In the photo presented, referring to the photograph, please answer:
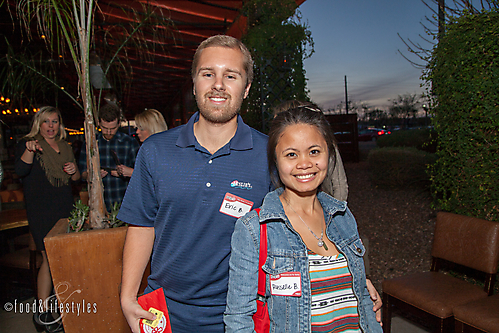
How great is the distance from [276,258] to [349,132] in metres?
11.4

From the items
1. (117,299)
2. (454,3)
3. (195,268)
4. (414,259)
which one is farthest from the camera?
(414,259)

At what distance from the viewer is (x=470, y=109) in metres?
2.87

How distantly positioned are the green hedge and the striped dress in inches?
93.6

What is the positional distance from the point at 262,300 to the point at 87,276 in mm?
1250

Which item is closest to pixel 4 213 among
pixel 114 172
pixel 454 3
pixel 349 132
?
pixel 114 172

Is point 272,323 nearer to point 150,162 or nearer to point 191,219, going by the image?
point 191,219

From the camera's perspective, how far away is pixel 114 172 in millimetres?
2914

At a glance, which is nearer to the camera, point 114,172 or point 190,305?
point 190,305

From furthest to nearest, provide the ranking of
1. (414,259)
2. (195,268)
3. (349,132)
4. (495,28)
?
(349,132) → (414,259) → (495,28) → (195,268)

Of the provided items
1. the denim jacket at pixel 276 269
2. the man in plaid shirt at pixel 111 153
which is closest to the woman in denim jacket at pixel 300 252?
the denim jacket at pixel 276 269

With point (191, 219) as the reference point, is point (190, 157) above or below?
above

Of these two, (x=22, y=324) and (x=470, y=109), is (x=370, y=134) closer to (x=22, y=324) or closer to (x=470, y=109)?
(x=470, y=109)

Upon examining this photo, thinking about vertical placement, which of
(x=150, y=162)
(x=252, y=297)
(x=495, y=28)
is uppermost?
(x=495, y=28)

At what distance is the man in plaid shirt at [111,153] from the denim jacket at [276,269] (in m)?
2.19
